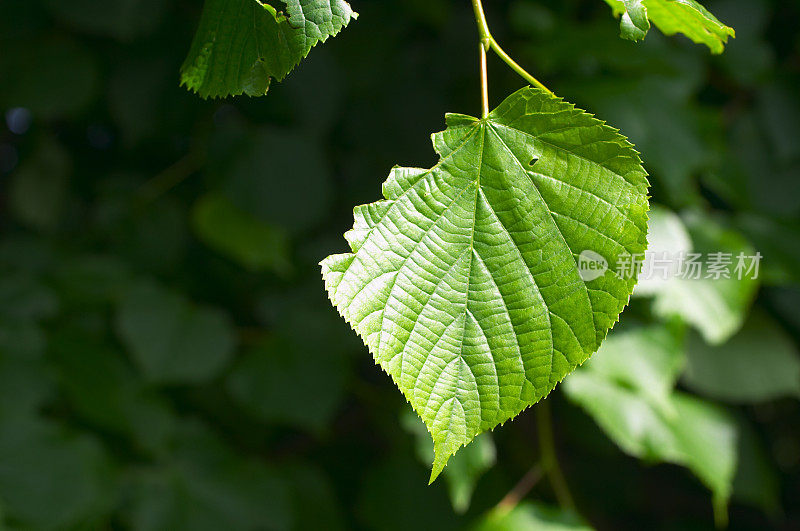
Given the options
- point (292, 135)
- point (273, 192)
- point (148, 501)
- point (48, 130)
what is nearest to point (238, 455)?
point (148, 501)

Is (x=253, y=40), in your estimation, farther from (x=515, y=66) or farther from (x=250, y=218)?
(x=250, y=218)

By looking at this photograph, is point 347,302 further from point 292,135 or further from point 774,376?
point 774,376

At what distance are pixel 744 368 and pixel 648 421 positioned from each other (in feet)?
1.01

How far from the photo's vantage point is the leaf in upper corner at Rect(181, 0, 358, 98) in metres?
0.50

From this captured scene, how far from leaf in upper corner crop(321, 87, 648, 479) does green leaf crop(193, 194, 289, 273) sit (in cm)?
89

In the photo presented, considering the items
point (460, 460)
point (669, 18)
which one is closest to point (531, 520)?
point (460, 460)

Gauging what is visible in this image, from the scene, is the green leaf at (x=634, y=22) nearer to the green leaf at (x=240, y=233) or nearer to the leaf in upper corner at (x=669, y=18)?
the leaf in upper corner at (x=669, y=18)

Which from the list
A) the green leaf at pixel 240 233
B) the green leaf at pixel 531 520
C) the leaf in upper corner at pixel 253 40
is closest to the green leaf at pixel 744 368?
the green leaf at pixel 531 520

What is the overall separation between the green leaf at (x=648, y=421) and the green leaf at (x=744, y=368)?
0.34 feet

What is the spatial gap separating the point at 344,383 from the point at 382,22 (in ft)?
2.66

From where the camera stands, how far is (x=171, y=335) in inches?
51.9

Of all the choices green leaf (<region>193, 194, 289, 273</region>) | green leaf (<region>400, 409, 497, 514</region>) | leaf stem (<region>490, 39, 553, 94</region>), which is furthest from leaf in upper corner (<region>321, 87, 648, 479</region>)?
green leaf (<region>193, 194, 289, 273</region>)

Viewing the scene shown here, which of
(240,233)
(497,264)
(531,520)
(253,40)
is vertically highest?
(253,40)

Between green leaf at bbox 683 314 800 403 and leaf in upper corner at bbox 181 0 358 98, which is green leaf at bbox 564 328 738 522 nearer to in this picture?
green leaf at bbox 683 314 800 403
